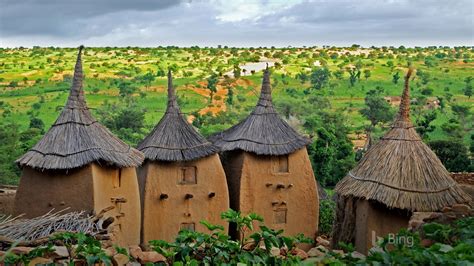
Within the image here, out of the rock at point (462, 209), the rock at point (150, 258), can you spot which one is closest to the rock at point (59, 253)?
the rock at point (150, 258)

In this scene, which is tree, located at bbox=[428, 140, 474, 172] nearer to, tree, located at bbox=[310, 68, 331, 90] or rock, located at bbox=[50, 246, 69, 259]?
rock, located at bbox=[50, 246, 69, 259]

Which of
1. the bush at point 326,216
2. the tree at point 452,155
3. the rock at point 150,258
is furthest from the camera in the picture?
the tree at point 452,155

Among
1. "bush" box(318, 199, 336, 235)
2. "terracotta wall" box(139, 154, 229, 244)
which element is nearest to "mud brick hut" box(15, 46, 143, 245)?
"terracotta wall" box(139, 154, 229, 244)

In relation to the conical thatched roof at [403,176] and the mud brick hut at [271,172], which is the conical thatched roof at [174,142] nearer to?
the mud brick hut at [271,172]

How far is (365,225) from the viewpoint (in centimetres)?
1295

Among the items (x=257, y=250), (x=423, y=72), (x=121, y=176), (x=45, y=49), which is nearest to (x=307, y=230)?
(x=121, y=176)

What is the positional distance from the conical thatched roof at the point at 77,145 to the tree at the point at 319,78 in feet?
152

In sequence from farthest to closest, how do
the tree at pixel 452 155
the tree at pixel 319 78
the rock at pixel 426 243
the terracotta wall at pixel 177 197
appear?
the tree at pixel 319 78, the tree at pixel 452 155, the terracotta wall at pixel 177 197, the rock at pixel 426 243

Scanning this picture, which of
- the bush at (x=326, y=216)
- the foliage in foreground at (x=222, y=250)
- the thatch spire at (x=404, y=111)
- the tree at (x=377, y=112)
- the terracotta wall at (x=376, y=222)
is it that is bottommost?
the bush at (x=326, y=216)

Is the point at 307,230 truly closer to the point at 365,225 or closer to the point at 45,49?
the point at 365,225

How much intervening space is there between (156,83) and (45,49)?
31431mm

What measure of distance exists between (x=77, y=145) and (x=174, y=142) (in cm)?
358

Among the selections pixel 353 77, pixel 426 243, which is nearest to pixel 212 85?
pixel 353 77

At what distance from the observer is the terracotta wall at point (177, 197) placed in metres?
17.7
